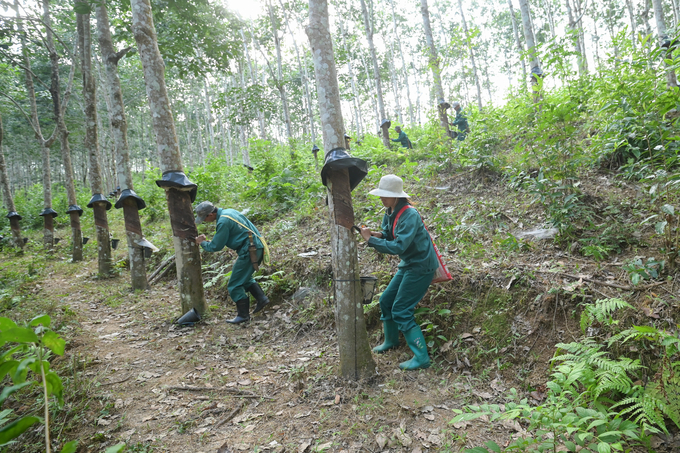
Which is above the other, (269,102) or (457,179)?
(269,102)

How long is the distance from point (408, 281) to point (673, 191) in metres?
3.40

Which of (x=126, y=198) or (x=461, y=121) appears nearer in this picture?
(x=126, y=198)

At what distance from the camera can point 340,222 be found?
144 inches

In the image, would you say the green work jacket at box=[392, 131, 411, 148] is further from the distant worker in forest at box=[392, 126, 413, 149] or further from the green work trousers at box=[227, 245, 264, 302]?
the green work trousers at box=[227, 245, 264, 302]

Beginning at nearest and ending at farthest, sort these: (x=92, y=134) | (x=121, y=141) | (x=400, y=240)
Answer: (x=400, y=240)
(x=121, y=141)
(x=92, y=134)

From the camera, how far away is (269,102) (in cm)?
1405

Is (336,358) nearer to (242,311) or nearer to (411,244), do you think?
(411,244)

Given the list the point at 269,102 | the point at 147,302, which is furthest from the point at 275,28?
the point at 147,302

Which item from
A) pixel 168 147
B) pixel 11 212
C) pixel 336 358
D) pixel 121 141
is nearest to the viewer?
pixel 336 358

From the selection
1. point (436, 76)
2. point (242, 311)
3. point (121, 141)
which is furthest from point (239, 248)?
point (436, 76)

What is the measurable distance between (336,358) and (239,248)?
2751 millimetres

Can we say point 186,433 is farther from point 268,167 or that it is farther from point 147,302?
point 268,167

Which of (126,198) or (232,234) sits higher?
(126,198)

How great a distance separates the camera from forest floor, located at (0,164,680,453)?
3.24 m
